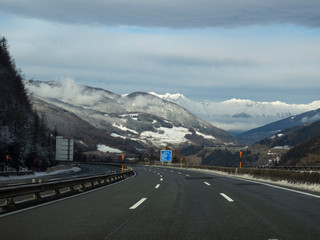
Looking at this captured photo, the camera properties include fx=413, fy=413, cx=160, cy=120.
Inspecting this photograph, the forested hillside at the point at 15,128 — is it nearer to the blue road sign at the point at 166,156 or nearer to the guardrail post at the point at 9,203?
the blue road sign at the point at 166,156

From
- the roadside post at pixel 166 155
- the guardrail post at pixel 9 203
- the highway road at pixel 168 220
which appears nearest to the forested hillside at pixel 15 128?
the roadside post at pixel 166 155

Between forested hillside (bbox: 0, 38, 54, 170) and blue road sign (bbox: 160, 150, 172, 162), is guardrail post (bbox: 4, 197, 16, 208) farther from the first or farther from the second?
blue road sign (bbox: 160, 150, 172, 162)

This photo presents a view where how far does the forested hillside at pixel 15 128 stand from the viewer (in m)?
65.7

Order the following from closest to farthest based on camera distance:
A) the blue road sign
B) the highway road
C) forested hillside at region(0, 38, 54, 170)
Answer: the highway road → forested hillside at region(0, 38, 54, 170) → the blue road sign

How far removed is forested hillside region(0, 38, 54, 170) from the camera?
6569 cm

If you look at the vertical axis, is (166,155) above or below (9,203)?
above

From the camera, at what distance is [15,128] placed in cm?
7238

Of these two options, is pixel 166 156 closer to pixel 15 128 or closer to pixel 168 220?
pixel 15 128

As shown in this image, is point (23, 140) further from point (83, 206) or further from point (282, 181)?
point (83, 206)

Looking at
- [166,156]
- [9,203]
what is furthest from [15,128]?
[9,203]

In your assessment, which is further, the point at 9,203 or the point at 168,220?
the point at 9,203

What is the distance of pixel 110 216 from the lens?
10969 millimetres

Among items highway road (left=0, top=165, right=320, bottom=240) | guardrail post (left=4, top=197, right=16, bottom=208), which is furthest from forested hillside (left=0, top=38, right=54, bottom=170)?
highway road (left=0, top=165, right=320, bottom=240)

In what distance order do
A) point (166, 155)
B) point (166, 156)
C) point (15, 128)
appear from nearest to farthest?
point (15, 128) → point (166, 156) → point (166, 155)
